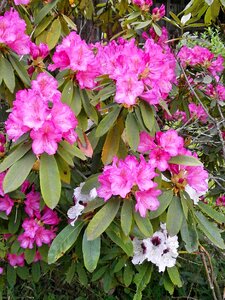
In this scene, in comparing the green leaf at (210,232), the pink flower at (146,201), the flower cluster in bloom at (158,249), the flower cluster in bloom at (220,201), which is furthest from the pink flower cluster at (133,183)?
the flower cluster in bloom at (220,201)

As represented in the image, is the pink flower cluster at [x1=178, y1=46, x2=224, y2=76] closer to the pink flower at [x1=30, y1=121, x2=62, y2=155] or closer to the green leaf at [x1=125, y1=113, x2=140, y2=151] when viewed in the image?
the green leaf at [x1=125, y1=113, x2=140, y2=151]

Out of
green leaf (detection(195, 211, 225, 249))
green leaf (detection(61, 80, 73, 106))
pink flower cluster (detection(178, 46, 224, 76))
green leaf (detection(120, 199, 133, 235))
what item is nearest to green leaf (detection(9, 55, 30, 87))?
green leaf (detection(61, 80, 73, 106))

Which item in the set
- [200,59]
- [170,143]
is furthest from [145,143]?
[200,59]

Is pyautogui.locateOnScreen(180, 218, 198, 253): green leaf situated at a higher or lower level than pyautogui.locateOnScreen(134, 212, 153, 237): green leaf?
lower

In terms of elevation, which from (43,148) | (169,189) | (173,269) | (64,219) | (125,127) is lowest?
(173,269)

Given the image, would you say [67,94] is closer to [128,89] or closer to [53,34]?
[128,89]

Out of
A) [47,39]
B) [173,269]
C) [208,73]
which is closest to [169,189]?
[173,269]

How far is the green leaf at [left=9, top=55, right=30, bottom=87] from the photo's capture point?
4.55 ft

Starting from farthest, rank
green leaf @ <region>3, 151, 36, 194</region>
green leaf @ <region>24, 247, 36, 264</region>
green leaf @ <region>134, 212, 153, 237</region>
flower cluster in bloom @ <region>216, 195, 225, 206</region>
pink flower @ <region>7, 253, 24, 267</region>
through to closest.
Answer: flower cluster in bloom @ <region>216, 195, 225, 206</region> → pink flower @ <region>7, 253, 24, 267</region> → green leaf @ <region>24, 247, 36, 264</region> → green leaf @ <region>134, 212, 153, 237</region> → green leaf @ <region>3, 151, 36, 194</region>

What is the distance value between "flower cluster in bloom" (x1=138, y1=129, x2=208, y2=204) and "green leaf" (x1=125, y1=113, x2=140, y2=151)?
2.0 inches

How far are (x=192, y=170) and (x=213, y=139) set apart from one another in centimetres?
77

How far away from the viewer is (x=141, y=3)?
82.0 inches

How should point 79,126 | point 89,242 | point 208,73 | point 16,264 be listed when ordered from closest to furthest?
1. point 89,242
2. point 79,126
3. point 16,264
4. point 208,73

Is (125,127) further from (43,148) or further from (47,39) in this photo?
(47,39)
